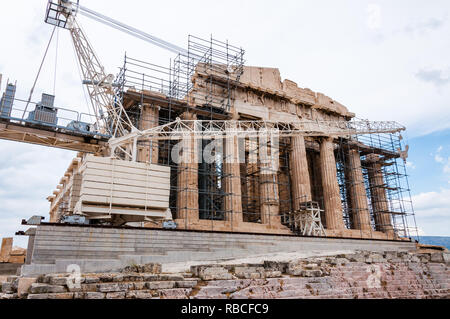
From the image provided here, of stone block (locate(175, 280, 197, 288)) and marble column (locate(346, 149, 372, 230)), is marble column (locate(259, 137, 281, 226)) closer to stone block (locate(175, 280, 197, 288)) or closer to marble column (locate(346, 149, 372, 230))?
marble column (locate(346, 149, 372, 230))

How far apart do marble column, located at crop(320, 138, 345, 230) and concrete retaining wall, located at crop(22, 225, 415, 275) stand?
11.4 meters

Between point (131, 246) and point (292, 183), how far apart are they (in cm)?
2321

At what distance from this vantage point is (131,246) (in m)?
19.7

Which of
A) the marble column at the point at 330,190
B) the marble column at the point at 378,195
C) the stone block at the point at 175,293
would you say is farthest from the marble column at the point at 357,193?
the stone block at the point at 175,293

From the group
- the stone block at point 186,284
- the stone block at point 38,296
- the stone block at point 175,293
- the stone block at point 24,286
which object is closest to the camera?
the stone block at point 38,296

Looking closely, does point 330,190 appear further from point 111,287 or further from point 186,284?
point 111,287

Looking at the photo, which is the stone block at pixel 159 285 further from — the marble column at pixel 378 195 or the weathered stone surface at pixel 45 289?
the marble column at pixel 378 195

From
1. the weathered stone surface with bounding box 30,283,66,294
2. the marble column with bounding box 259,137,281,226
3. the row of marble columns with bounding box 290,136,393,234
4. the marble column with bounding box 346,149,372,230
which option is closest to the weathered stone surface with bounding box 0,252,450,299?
the weathered stone surface with bounding box 30,283,66,294

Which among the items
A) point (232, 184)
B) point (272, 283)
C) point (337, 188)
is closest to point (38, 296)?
point (272, 283)

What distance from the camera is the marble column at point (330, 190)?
36847 millimetres

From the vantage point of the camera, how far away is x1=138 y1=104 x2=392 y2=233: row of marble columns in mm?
29156

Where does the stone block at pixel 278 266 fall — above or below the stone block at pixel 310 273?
above
